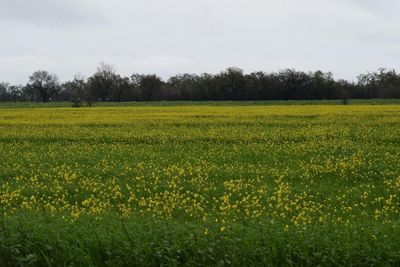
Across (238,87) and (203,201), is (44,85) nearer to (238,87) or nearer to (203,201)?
(238,87)

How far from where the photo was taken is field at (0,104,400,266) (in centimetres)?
620

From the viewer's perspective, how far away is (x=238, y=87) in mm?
110062

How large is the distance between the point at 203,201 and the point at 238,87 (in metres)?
101

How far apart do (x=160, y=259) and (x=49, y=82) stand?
432 ft

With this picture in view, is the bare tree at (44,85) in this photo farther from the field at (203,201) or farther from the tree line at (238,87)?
the field at (203,201)

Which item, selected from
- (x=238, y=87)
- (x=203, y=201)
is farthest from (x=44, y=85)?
(x=203, y=201)

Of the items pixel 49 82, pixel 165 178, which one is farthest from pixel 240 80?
pixel 165 178

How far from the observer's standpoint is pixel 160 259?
6.14m

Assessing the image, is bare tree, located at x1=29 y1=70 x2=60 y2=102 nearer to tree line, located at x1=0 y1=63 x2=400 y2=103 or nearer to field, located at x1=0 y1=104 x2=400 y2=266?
tree line, located at x1=0 y1=63 x2=400 y2=103

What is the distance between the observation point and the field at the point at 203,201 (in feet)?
20.3

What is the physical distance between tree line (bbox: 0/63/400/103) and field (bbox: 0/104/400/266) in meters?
84.5

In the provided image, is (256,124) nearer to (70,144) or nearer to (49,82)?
(70,144)

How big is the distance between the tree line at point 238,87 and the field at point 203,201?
84480 millimetres

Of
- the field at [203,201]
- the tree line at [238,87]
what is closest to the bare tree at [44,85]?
the tree line at [238,87]
